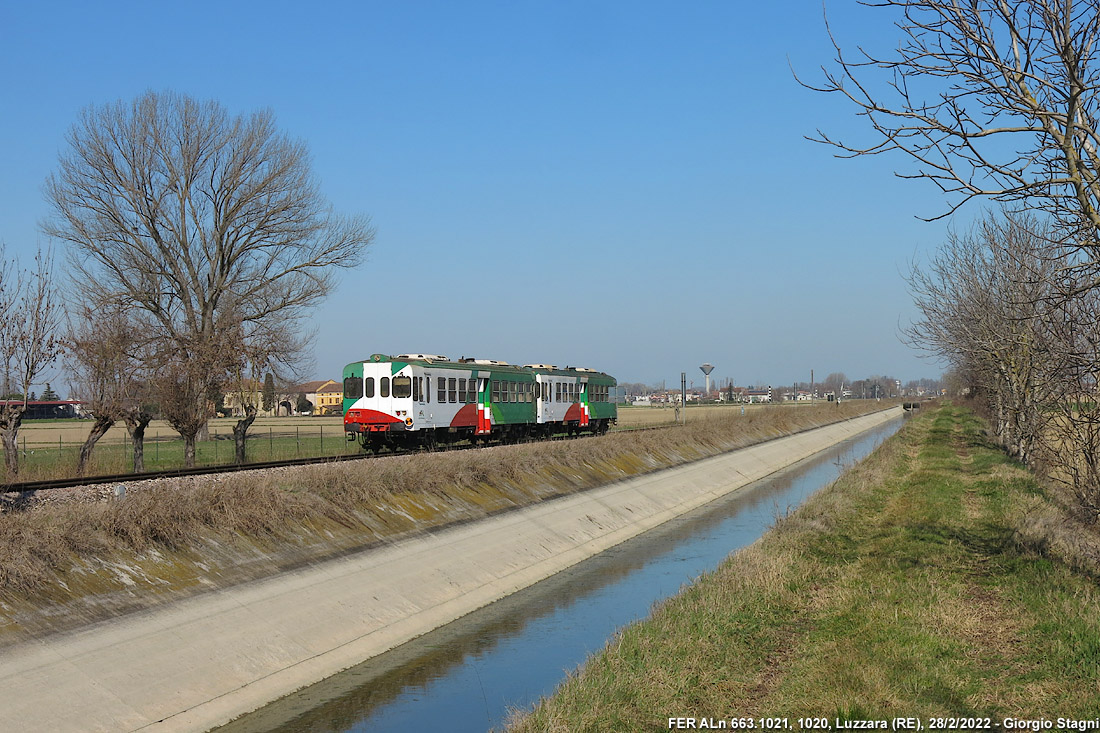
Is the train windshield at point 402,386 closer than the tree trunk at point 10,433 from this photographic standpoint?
No

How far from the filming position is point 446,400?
37.0 m

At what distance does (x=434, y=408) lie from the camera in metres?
35.8

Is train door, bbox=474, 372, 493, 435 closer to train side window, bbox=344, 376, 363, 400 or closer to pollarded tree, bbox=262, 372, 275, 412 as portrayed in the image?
train side window, bbox=344, 376, 363, 400

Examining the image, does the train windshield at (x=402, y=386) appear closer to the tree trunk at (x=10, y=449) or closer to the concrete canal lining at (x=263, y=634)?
the concrete canal lining at (x=263, y=634)

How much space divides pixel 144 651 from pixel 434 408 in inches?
919

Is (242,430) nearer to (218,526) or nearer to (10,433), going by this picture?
(10,433)

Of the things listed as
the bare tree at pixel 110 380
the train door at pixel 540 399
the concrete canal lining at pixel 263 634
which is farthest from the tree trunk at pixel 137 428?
the train door at pixel 540 399

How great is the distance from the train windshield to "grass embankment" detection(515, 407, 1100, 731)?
1614cm

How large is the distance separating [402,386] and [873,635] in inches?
936

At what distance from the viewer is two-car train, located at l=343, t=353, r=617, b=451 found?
3444cm

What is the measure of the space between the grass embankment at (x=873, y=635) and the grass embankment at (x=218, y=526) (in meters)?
6.54

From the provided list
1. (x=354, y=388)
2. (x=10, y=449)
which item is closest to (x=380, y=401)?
(x=354, y=388)

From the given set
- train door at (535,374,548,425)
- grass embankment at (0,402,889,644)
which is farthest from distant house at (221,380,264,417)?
train door at (535,374,548,425)

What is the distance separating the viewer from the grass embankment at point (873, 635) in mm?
10156
